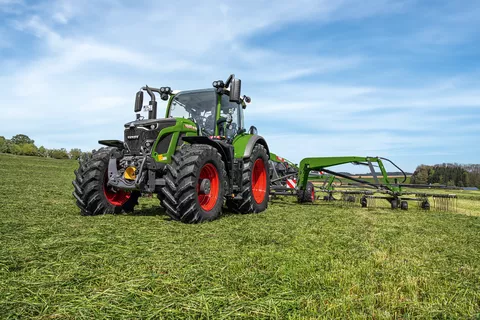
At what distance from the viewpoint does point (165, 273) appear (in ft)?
9.02

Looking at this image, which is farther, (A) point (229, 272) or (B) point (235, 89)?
(B) point (235, 89)

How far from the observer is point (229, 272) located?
2.79 m

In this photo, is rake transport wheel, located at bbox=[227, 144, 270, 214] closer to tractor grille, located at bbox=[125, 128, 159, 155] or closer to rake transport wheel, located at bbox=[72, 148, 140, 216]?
tractor grille, located at bbox=[125, 128, 159, 155]

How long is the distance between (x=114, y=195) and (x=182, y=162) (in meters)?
1.88

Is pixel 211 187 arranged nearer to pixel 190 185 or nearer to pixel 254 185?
pixel 190 185

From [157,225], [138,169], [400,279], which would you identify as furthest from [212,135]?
[400,279]

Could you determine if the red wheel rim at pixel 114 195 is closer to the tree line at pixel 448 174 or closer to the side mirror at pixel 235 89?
the side mirror at pixel 235 89

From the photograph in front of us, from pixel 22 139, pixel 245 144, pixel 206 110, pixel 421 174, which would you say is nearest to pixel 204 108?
pixel 206 110

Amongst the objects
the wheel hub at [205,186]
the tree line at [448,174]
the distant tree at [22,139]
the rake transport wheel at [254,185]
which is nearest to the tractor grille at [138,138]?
the wheel hub at [205,186]

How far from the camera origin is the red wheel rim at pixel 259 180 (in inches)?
308

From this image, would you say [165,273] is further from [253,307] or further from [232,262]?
[253,307]

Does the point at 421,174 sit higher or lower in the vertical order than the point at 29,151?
lower

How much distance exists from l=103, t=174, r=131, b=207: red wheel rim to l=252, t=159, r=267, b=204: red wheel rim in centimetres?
266

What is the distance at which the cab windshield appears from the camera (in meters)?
6.86
